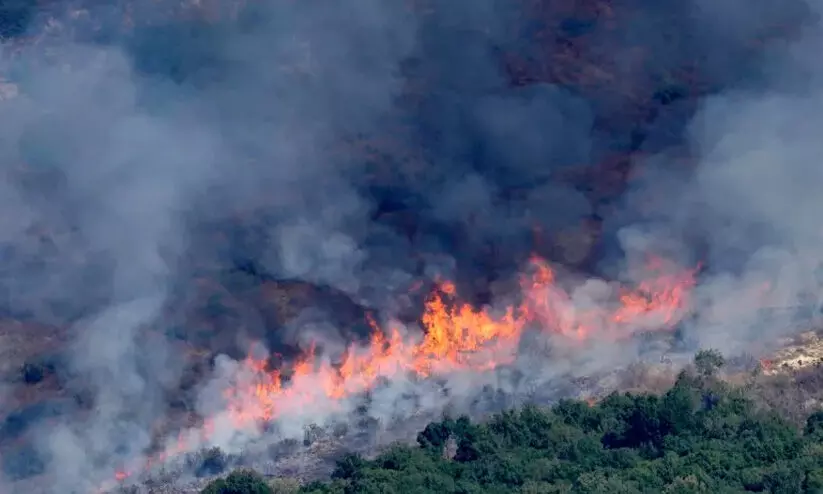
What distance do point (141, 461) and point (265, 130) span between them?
1825 centimetres

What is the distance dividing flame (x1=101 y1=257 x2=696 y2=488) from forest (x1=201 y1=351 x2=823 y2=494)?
3.00m

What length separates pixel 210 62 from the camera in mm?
59625

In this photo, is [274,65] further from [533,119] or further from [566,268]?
[566,268]

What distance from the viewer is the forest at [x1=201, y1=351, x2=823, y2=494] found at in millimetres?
36500

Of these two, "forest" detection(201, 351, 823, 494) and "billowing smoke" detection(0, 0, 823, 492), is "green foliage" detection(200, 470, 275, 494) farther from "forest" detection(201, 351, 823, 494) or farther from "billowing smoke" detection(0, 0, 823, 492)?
"billowing smoke" detection(0, 0, 823, 492)

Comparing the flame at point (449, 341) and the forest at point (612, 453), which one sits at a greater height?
the flame at point (449, 341)

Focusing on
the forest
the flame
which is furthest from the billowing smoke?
the forest

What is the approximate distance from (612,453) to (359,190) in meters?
16.3

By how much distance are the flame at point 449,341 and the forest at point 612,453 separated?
300 cm

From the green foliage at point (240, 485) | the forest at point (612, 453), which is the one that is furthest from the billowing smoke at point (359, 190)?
the green foliage at point (240, 485)

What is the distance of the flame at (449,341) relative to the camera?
42.0 meters

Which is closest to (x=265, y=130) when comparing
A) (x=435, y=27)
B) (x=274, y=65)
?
(x=274, y=65)

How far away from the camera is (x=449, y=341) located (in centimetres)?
4453

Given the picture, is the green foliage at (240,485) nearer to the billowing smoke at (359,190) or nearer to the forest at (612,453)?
the forest at (612,453)
